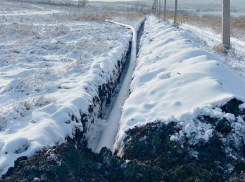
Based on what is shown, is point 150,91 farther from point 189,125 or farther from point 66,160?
point 66,160

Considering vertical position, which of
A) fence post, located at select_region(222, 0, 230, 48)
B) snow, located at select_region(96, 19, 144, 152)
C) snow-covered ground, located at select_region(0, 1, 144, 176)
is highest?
fence post, located at select_region(222, 0, 230, 48)

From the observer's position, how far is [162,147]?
3.89 metres

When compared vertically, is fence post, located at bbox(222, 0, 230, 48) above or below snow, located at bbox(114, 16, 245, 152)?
above

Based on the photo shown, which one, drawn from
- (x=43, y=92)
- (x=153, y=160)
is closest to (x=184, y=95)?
(x=153, y=160)

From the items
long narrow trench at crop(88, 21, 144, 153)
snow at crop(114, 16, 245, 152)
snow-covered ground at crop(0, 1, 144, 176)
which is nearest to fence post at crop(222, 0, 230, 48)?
long narrow trench at crop(88, 21, 144, 153)

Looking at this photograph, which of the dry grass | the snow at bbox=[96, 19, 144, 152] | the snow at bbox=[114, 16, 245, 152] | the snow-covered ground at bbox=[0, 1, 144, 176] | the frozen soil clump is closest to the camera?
the frozen soil clump

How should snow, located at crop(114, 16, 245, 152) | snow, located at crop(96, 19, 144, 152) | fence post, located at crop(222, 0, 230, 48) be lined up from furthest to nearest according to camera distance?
fence post, located at crop(222, 0, 230, 48)
snow, located at crop(96, 19, 144, 152)
snow, located at crop(114, 16, 245, 152)

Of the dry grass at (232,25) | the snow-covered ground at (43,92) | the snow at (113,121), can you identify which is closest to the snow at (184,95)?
the snow at (113,121)

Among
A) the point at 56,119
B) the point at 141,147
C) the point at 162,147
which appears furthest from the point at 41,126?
the point at 162,147

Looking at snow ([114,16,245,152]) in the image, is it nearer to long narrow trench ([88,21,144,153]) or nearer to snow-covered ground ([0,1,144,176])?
long narrow trench ([88,21,144,153])

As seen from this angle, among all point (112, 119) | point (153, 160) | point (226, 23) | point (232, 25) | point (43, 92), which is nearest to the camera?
point (153, 160)

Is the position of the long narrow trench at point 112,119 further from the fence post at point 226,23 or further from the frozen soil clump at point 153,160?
the fence post at point 226,23

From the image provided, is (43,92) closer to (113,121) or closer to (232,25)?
(113,121)

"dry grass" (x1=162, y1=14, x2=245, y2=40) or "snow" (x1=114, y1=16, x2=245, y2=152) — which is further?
"dry grass" (x1=162, y1=14, x2=245, y2=40)
